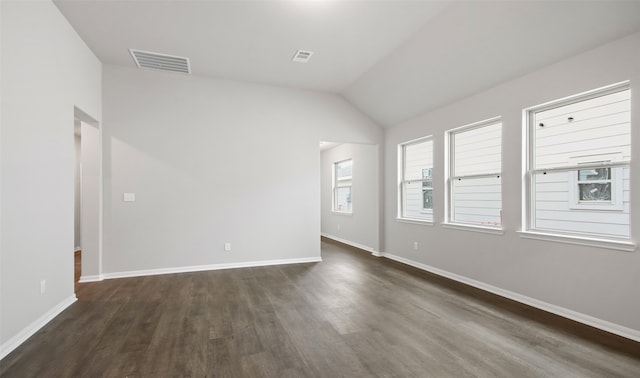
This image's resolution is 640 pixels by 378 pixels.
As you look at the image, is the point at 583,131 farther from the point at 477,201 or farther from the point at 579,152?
the point at 477,201

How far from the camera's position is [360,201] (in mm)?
7082

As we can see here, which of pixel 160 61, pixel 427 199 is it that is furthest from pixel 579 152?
pixel 160 61

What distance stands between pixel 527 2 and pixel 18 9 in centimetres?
424

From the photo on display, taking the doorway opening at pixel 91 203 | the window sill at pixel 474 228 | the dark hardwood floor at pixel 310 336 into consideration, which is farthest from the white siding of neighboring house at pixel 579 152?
the doorway opening at pixel 91 203

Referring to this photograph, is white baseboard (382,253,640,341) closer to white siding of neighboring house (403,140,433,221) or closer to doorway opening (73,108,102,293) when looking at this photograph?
white siding of neighboring house (403,140,433,221)

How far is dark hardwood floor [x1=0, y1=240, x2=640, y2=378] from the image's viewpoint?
2.13 meters

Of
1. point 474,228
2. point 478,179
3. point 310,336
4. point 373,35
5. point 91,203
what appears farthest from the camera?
point 91,203

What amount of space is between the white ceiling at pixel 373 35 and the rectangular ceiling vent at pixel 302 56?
74mm

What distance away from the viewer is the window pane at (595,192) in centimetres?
285

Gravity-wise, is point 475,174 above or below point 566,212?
above

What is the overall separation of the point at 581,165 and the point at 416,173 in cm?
258

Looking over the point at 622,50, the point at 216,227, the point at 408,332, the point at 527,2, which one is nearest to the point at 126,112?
the point at 216,227

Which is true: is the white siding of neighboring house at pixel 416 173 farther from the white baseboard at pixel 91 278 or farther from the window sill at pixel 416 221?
the white baseboard at pixel 91 278

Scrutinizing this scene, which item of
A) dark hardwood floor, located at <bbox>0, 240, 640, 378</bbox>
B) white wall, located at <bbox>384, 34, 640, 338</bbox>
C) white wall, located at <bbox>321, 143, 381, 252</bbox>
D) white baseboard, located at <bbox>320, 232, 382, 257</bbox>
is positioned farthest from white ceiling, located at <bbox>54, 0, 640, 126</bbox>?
white baseboard, located at <bbox>320, 232, 382, 257</bbox>
